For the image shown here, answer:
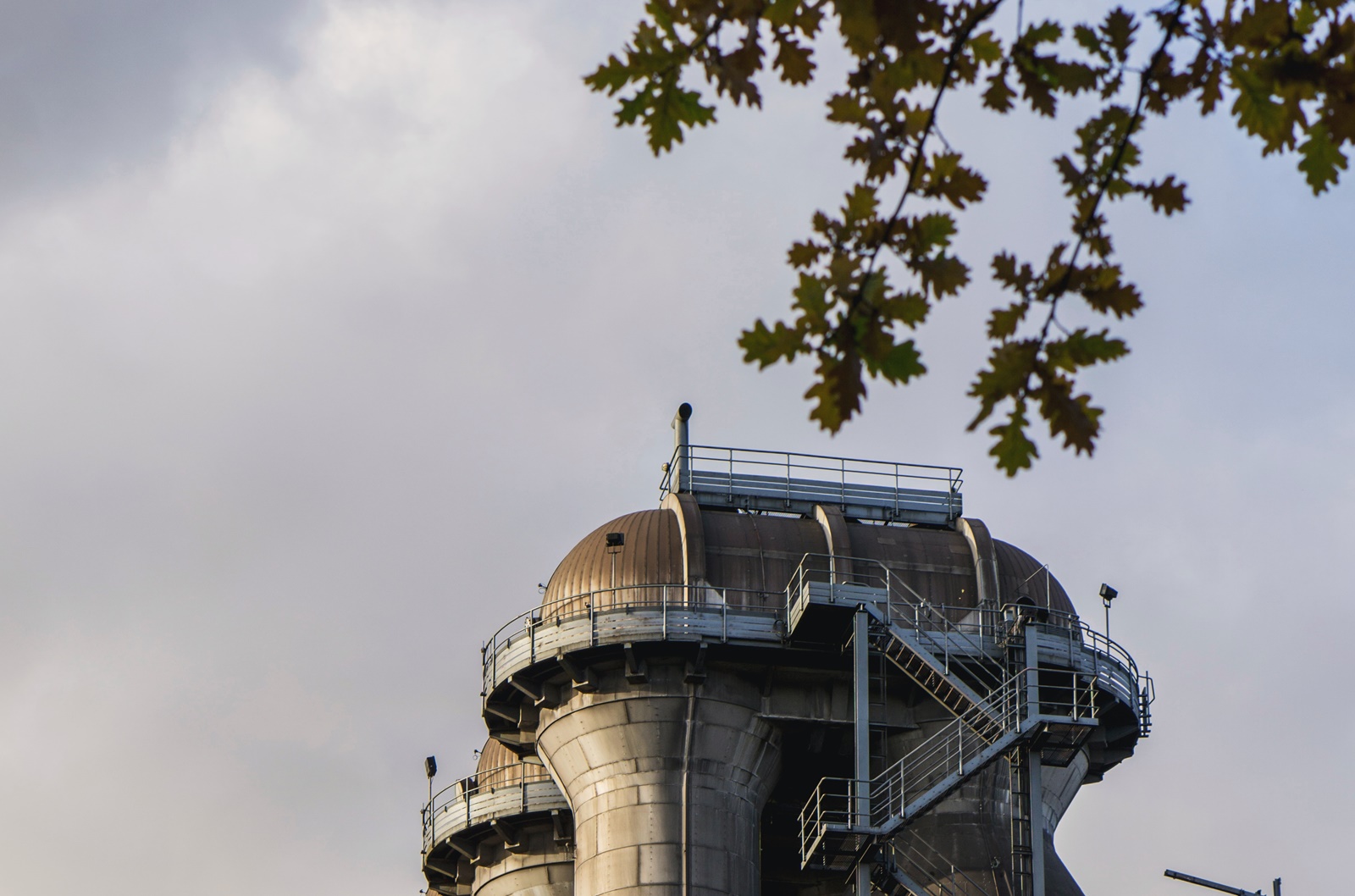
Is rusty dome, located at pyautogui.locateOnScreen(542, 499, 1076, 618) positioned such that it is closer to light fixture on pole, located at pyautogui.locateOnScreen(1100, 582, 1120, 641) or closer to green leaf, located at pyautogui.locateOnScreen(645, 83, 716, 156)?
light fixture on pole, located at pyautogui.locateOnScreen(1100, 582, 1120, 641)

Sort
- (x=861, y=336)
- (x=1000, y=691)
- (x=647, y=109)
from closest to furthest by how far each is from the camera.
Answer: (x=861, y=336) < (x=647, y=109) < (x=1000, y=691)

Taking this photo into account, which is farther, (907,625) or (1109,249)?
(907,625)

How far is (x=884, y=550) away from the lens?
47531 mm

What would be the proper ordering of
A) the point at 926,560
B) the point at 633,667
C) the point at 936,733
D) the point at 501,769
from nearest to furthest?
the point at 633,667 → the point at 936,733 → the point at 926,560 → the point at 501,769

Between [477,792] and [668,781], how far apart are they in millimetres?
11916

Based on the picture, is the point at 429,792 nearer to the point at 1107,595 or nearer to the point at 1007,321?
the point at 1107,595

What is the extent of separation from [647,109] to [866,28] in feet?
3.93

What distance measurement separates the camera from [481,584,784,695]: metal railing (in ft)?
148

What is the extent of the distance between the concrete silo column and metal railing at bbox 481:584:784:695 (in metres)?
1.07

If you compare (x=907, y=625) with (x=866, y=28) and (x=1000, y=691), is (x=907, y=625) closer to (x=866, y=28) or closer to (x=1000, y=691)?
(x=1000, y=691)

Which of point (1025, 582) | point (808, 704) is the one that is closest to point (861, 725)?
point (808, 704)

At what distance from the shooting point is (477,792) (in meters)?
54.9

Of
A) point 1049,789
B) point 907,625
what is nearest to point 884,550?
point 907,625

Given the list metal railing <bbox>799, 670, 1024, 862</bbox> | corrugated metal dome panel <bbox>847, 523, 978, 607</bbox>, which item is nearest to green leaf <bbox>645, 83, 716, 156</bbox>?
metal railing <bbox>799, 670, 1024, 862</bbox>
